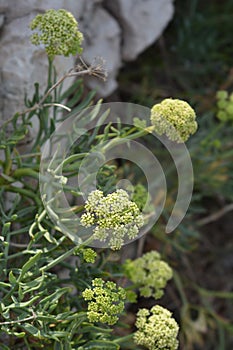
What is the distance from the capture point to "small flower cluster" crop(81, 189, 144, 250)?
1.16 metres

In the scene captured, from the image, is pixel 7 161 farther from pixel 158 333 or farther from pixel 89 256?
pixel 158 333

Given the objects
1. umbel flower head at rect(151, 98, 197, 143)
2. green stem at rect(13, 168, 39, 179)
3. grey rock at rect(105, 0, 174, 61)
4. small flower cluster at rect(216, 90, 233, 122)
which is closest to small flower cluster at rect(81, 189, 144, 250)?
umbel flower head at rect(151, 98, 197, 143)

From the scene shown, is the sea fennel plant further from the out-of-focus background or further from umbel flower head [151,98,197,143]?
the out-of-focus background

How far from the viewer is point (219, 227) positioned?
108 inches

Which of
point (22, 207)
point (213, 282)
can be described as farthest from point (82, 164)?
point (213, 282)

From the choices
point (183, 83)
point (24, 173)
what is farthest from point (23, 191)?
point (183, 83)

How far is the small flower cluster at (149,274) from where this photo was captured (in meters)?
1.59

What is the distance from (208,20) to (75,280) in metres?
1.50

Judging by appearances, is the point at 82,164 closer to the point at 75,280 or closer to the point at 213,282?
the point at 75,280

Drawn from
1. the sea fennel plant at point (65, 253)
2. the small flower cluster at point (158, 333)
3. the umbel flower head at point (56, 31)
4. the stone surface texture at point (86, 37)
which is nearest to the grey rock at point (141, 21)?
the stone surface texture at point (86, 37)

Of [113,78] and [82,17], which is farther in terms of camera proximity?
[113,78]

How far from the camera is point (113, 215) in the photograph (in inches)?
45.4

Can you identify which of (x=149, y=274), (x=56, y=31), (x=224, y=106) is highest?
(x=56, y=31)

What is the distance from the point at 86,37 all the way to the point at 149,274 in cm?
101
